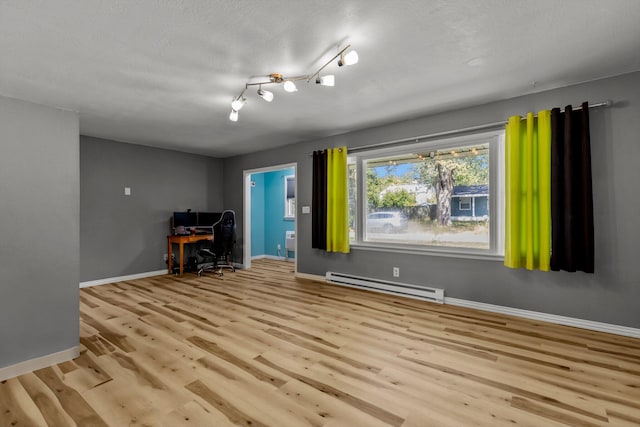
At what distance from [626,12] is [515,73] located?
0.88 metres

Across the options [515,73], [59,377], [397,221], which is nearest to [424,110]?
[515,73]

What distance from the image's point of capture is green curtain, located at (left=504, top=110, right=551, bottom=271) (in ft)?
10.3

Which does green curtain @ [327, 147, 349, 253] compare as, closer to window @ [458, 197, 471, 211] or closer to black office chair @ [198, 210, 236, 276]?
window @ [458, 197, 471, 211]

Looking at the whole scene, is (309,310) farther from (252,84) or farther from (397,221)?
(252,84)

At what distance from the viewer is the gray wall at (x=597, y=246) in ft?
9.28

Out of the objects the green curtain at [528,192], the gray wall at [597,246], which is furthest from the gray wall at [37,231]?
the green curtain at [528,192]

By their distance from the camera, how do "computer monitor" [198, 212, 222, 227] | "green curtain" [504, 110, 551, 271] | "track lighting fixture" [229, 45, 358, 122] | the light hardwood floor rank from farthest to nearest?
"computer monitor" [198, 212, 222, 227] < "green curtain" [504, 110, 551, 271] < "track lighting fixture" [229, 45, 358, 122] < the light hardwood floor

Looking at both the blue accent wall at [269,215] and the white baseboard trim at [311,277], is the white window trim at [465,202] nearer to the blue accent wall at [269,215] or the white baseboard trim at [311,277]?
the white baseboard trim at [311,277]

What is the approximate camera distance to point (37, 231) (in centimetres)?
248

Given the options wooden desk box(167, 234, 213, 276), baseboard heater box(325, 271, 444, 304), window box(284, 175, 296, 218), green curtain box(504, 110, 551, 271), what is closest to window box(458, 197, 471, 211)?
green curtain box(504, 110, 551, 271)

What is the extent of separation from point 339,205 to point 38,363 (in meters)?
3.73

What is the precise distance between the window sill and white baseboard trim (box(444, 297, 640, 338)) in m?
0.54

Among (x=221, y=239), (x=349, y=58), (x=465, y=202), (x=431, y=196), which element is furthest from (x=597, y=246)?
(x=221, y=239)

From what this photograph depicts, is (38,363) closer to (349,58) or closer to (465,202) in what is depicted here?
(349,58)
